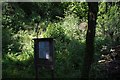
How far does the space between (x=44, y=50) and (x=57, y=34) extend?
4769 mm

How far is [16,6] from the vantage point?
16.4 meters

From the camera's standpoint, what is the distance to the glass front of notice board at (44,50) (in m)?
8.16

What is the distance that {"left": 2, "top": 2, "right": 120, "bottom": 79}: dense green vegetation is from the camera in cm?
985

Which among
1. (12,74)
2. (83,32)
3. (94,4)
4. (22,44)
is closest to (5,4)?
(22,44)

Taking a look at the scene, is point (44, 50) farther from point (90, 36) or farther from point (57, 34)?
point (57, 34)

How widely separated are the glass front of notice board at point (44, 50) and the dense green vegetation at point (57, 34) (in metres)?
1.23

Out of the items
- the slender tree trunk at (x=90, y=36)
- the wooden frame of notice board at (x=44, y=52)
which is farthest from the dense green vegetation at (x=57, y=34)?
the wooden frame of notice board at (x=44, y=52)

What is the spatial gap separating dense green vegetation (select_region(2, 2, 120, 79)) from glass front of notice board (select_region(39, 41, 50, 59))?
123cm

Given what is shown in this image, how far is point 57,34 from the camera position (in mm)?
12945

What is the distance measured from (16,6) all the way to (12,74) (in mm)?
7606

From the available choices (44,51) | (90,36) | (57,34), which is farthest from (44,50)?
(57,34)

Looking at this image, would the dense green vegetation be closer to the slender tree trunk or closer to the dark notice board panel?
the slender tree trunk

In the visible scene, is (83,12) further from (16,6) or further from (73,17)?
(16,6)

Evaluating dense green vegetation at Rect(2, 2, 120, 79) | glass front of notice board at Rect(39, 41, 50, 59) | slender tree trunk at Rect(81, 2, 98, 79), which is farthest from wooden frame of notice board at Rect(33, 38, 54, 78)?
dense green vegetation at Rect(2, 2, 120, 79)
